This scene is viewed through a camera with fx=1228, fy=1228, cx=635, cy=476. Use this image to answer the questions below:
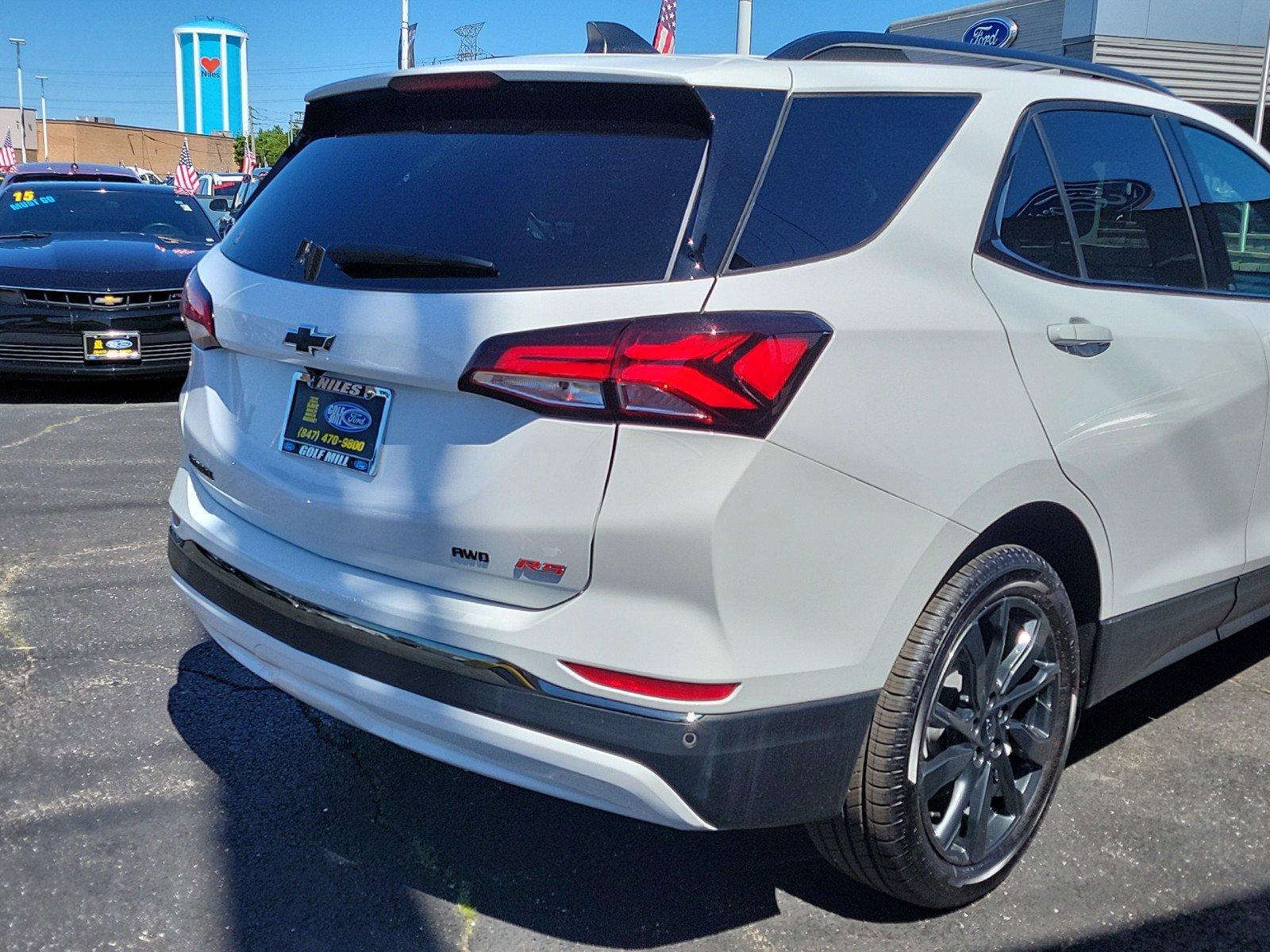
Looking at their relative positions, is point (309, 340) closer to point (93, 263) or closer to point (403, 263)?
point (403, 263)

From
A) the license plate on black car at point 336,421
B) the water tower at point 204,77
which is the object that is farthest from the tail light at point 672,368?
the water tower at point 204,77

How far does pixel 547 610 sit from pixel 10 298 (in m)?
7.23

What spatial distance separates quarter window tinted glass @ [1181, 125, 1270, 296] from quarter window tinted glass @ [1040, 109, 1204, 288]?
0.72ft

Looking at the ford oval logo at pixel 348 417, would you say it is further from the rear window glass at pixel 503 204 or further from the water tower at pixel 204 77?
the water tower at pixel 204 77

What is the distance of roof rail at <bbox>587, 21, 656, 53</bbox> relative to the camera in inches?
118

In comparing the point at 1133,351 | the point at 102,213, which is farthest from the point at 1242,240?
the point at 102,213

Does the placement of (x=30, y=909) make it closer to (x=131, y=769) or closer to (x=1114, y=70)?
(x=131, y=769)

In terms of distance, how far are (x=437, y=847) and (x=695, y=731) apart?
3.62ft

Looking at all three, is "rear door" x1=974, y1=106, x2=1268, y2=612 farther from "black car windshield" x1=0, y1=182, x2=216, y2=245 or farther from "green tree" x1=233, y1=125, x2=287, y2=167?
"green tree" x1=233, y1=125, x2=287, y2=167

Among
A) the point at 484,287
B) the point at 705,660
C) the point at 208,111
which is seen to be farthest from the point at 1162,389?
the point at 208,111

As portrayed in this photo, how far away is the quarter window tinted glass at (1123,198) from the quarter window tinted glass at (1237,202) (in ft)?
0.72

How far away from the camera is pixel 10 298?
26.5 feet

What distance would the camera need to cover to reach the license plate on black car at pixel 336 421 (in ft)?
7.79

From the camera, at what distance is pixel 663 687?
6.89 feet
